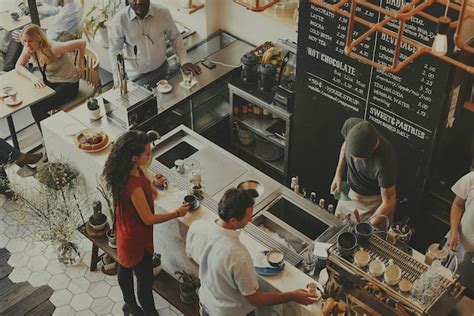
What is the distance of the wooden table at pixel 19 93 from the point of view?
6270 millimetres

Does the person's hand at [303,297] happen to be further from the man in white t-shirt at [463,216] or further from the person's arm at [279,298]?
the man in white t-shirt at [463,216]

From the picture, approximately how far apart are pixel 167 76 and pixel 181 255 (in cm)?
206

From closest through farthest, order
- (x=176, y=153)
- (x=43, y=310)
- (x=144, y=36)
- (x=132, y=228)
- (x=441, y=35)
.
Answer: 1. (x=441, y=35)
2. (x=132, y=228)
3. (x=43, y=310)
4. (x=176, y=153)
5. (x=144, y=36)

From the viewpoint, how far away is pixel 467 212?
15.1 feet

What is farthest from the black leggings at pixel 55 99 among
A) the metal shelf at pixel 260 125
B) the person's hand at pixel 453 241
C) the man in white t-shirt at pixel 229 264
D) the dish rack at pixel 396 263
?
the person's hand at pixel 453 241

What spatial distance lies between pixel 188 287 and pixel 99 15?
11.9 feet

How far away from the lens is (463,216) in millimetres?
4695

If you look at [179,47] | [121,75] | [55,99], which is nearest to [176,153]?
[121,75]

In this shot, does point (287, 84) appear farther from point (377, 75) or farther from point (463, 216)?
A: point (463, 216)

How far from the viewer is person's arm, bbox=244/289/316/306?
3.86 m

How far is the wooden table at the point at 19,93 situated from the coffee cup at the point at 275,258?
3133 millimetres

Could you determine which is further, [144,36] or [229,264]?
[144,36]

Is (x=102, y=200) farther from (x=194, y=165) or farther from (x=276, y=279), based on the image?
(x=276, y=279)

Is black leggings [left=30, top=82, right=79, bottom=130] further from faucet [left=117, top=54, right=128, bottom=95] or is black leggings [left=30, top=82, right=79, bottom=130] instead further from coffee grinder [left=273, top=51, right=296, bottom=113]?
coffee grinder [left=273, top=51, right=296, bottom=113]
